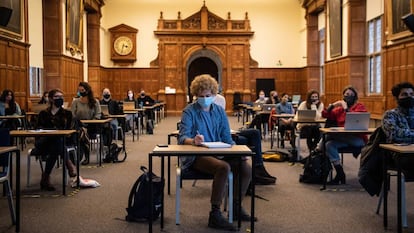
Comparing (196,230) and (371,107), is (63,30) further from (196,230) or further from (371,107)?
(196,230)

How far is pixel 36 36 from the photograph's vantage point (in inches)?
595

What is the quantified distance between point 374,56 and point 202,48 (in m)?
9.66

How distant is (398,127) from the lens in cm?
498

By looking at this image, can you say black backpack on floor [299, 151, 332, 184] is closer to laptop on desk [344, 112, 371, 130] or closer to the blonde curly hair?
laptop on desk [344, 112, 371, 130]

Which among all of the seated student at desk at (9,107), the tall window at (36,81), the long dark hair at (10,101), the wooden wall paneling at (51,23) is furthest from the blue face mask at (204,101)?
the wooden wall paneling at (51,23)

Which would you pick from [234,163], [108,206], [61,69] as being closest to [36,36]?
[61,69]

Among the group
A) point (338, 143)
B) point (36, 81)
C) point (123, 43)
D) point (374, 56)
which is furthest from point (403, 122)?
point (123, 43)

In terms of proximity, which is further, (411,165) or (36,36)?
(36,36)

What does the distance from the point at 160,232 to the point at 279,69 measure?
2014cm

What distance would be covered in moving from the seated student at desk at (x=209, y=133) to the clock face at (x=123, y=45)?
19.1m

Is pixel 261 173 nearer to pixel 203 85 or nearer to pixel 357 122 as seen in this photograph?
pixel 357 122

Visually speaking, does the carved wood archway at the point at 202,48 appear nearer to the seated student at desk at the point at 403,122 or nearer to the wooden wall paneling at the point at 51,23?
the wooden wall paneling at the point at 51,23

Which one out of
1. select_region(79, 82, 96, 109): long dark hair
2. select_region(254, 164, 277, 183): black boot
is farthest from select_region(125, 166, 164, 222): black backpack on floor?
select_region(79, 82, 96, 109): long dark hair

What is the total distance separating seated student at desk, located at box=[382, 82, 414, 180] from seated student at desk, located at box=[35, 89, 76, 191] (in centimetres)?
378
